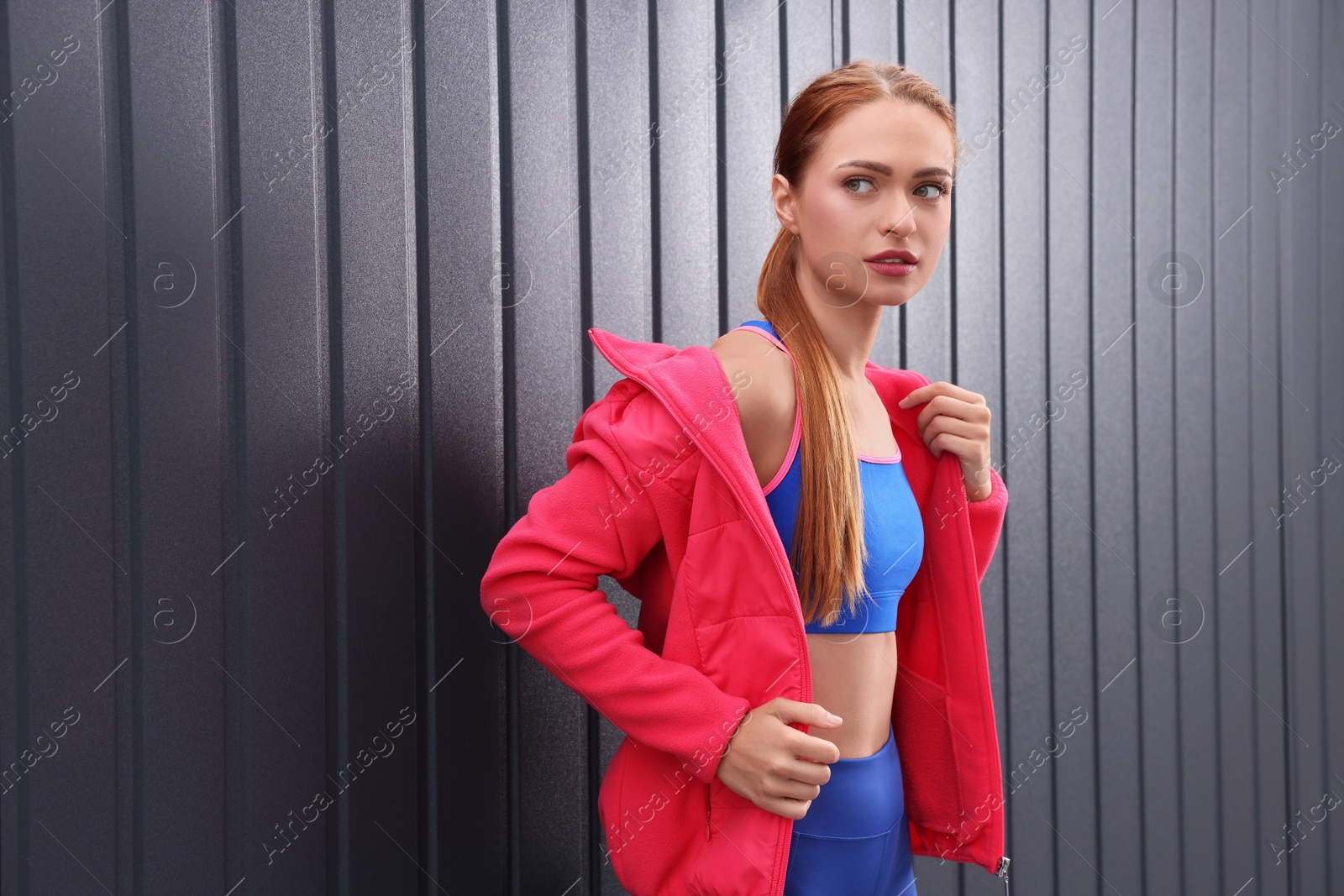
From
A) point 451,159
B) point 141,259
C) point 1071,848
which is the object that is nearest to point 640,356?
point 451,159

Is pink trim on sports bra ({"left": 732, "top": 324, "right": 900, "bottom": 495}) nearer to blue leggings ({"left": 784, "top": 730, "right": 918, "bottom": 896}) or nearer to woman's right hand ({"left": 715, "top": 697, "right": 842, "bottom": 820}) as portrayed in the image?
woman's right hand ({"left": 715, "top": 697, "right": 842, "bottom": 820})

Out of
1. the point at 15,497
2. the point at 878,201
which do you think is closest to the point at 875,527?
the point at 878,201

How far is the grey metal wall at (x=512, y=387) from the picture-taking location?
1.19m

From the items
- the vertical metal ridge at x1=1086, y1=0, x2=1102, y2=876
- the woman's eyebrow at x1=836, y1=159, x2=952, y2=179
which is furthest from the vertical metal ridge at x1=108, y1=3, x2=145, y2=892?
the vertical metal ridge at x1=1086, y1=0, x2=1102, y2=876

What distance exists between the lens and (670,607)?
1.25 m

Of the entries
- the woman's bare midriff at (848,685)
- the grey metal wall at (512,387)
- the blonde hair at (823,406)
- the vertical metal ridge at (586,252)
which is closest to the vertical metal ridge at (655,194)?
the grey metal wall at (512,387)

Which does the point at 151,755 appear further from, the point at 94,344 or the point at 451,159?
the point at 451,159

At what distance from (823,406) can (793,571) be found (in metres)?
0.22

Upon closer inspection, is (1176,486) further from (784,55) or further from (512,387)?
(512,387)

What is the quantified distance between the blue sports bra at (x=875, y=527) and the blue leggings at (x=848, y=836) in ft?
0.63

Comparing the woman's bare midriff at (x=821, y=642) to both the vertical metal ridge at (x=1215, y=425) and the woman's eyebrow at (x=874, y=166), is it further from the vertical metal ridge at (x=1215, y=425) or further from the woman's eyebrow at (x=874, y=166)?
the vertical metal ridge at (x=1215, y=425)

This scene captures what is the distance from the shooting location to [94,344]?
119cm

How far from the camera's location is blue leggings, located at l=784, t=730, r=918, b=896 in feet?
3.94

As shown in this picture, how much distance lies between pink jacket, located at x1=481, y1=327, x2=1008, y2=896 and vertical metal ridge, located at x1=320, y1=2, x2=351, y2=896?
0.35 meters
